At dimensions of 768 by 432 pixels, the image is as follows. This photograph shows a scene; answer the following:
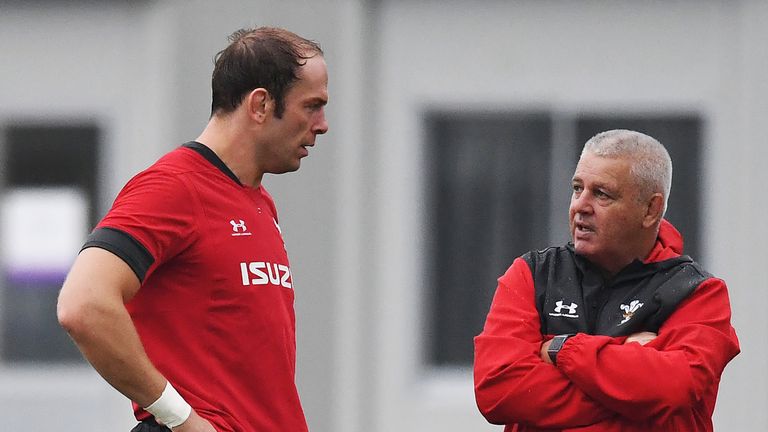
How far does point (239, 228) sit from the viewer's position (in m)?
3.21

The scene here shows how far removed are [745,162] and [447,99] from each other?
1.86 meters

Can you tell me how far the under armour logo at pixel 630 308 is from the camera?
3.33 meters

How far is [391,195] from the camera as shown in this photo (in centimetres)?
811

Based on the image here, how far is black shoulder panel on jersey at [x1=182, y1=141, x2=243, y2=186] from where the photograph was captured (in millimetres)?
3260

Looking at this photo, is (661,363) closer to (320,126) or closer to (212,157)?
(320,126)

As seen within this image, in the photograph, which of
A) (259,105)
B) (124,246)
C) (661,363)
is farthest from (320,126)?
(661,363)

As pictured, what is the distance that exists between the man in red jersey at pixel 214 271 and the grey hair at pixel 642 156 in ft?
2.44

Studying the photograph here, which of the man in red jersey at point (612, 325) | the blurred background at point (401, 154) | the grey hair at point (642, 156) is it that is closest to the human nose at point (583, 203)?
the man in red jersey at point (612, 325)

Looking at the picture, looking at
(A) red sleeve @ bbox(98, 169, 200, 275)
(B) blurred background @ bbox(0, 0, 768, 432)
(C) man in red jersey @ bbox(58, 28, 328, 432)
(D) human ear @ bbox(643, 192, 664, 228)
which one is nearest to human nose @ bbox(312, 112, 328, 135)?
(C) man in red jersey @ bbox(58, 28, 328, 432)

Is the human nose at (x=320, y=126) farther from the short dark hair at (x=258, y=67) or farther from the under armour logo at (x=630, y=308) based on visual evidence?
the under armour logo at (x=630, y=308)

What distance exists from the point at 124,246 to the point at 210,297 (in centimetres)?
30

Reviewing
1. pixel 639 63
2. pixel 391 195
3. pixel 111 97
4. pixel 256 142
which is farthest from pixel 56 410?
Result: pixel 256 142

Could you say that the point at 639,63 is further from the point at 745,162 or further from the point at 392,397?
the point at 392,397

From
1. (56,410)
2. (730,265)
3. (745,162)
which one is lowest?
(56,410)
